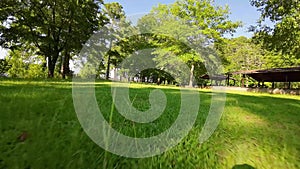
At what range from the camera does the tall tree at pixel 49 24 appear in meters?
16.6

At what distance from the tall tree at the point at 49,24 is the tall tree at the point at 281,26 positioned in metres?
13.9

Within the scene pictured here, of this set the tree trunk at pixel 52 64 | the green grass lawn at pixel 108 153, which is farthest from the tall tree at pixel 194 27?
the green grass lawn at pixel 108 153

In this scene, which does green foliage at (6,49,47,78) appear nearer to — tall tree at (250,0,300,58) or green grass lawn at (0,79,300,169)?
tall tree at (250,0,300,58)

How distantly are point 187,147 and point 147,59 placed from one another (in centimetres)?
3272

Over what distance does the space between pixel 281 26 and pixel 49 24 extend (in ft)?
56.2

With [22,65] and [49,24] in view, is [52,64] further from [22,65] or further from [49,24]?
[22,65]

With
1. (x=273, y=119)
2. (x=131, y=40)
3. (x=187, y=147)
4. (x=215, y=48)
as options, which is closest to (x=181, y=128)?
(x=187, y=147)

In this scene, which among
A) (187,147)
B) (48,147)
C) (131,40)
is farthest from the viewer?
(131,40)

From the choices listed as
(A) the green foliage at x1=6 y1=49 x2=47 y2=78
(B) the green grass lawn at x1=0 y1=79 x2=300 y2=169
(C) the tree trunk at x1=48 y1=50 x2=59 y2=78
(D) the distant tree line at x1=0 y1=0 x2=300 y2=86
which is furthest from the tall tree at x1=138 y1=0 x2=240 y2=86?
(B) the green grass lawn at x1=0 y1=79 x2=300 y2=169

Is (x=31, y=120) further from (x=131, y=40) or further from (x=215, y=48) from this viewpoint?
(x=131, y=40)

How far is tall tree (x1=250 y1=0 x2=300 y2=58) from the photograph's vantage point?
41.9 feet

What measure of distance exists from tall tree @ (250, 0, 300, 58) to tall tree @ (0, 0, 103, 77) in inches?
548

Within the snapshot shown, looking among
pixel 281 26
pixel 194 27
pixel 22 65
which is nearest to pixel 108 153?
pixel 281 26

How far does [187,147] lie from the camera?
7.77 feet
